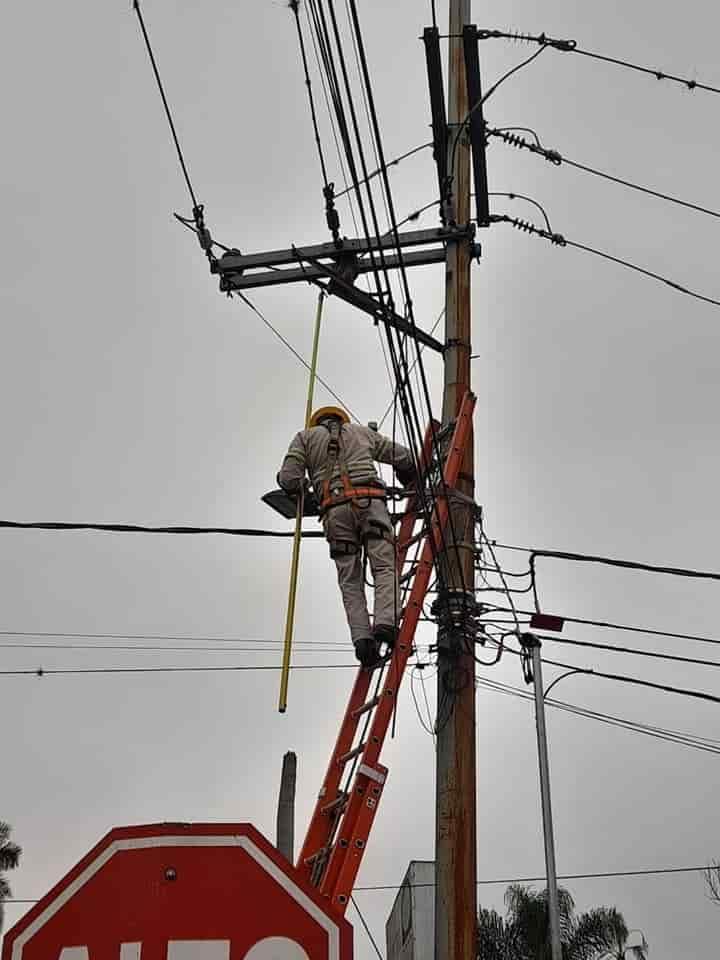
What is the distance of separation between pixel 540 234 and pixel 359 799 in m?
5.04

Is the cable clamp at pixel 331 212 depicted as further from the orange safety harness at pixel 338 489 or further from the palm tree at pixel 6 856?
the palm tree at pixel 6 856

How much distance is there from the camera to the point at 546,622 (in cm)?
955

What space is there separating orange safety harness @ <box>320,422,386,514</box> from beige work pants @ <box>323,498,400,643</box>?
34mm

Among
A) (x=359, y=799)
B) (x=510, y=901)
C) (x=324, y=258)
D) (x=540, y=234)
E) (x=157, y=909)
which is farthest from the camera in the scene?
(x=510, y=901)

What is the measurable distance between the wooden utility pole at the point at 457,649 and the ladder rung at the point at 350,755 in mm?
598

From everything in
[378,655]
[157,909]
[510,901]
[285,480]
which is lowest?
[157,909]

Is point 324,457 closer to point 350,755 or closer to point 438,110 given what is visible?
point 350,755

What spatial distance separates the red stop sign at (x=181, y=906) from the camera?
317cm

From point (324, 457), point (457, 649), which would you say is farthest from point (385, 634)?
point (324, 457)

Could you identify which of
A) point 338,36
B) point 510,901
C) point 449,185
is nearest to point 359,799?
point 338,36

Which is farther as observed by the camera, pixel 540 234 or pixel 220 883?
pixel 540 234

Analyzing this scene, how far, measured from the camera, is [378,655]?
7.18m

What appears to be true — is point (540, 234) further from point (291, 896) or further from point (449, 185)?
point (291, 896)

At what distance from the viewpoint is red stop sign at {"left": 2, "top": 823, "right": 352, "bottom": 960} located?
3174 mm
